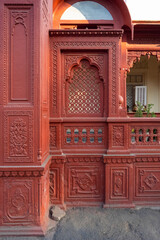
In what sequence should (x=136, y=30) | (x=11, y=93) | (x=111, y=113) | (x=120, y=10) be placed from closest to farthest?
(x=11, y=93)
(x=111, y=113)
(x=120, y=10)
(x=136, y=30)

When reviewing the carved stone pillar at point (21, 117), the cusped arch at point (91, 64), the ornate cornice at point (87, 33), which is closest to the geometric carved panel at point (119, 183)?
the carved stone pillar at point (21, 117)

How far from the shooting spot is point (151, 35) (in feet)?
17.2

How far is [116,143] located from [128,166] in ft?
1.52

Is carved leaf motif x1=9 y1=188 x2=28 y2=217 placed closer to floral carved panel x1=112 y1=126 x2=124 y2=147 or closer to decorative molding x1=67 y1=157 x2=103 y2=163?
decorative molding x1=67 y1=157 x2=103 y2=163

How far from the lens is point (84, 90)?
3400 mm

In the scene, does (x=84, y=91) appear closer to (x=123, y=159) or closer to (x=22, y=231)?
(x=123, y=159)

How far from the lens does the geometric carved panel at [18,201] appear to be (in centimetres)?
268

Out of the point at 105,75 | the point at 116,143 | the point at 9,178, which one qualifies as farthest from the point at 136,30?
the point at 9,178

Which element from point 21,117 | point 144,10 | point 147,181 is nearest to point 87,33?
point 21,117

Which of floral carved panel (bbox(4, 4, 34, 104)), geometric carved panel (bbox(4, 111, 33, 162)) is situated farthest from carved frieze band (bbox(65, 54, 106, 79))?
geometric carved panel (bbox(4, 111, 33, 162))

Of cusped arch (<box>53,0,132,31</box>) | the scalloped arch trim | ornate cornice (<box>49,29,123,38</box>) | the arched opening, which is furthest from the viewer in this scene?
the arched opening

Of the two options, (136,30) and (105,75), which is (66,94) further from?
(136,30)

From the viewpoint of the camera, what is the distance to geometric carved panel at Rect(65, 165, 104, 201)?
132 inches

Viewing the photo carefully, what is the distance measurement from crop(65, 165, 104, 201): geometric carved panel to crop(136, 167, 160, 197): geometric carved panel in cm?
69
